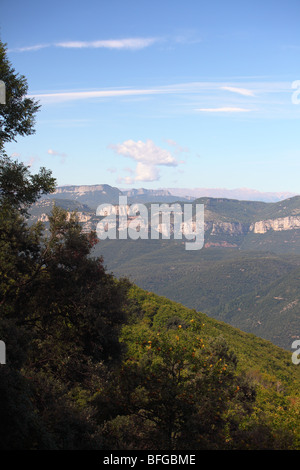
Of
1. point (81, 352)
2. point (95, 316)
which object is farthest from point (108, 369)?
point (95, 316)

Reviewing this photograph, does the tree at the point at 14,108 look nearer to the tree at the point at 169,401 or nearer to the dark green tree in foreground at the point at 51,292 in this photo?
the dark green tree in foreground at the point at 51,292

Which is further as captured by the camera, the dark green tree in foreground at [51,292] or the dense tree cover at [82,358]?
the dark green tree in foreground at [51,292]

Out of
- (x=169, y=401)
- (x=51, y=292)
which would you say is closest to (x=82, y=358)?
(x=51, y=292)

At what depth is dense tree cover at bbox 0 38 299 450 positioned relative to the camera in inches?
485

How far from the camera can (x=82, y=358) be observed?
15.0 m

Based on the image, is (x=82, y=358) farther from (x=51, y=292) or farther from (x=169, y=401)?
(x=169, y=401)

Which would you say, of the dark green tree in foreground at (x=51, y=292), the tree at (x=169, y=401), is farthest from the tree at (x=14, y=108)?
the tree at (x=169, y=401)

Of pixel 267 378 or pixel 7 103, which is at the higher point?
pixel 7 103

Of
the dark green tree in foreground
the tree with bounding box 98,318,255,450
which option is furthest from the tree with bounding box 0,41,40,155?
the tree with bounding box 98,318,255,450

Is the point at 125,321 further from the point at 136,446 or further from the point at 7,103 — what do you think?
the point at 7,103

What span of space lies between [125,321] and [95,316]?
141 centimetres

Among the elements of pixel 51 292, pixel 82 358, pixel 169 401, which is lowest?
pixel 169 401

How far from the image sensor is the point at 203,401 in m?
13.3

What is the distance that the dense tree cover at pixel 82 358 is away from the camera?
1232 centimetres
